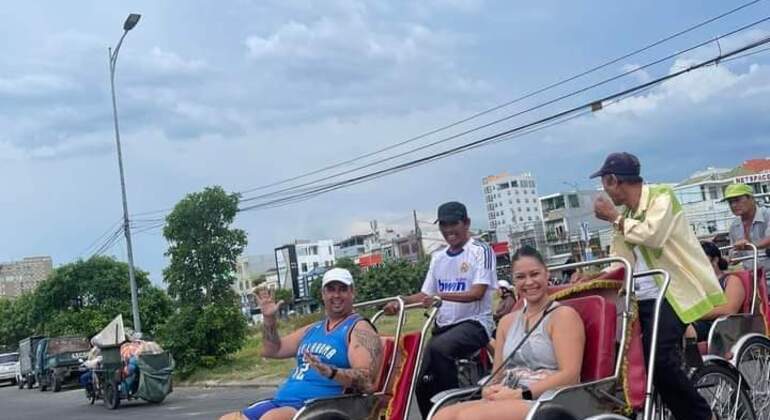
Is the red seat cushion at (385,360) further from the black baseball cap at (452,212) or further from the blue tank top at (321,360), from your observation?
the black baseball cap at (452,212)

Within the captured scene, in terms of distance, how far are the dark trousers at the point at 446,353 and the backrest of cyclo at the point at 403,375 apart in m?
0.29

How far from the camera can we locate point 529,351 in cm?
450

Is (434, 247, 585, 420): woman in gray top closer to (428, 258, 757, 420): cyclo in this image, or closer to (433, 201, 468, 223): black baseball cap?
(428, 258, 757, 420): cyclo

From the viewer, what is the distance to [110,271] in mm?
45188

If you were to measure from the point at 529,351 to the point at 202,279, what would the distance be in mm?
19546

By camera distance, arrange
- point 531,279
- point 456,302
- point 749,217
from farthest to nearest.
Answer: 1. point 749,217
2. point 456,302
3. point 531,279

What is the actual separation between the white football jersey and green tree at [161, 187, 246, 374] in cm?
1742

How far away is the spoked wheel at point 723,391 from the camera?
16.7ft

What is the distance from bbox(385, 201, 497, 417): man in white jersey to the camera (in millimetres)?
5613

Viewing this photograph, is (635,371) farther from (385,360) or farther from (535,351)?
(385,360)

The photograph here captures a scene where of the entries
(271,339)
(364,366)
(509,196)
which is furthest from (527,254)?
(509,196)

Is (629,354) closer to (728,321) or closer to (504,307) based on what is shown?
(728,321)

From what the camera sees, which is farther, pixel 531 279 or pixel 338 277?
pixel 338 277

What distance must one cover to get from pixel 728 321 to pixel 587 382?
6.95 feet
